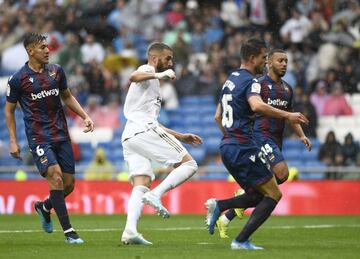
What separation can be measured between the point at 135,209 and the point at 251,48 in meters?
2.40

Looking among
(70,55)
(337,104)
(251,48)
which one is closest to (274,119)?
(251,48)

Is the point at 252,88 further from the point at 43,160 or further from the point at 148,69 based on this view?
the point at 43,160

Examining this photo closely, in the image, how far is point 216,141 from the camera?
25656 millimetres

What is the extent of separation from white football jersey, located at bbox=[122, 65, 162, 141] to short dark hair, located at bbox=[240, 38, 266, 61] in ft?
4.64

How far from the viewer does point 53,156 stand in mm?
13289

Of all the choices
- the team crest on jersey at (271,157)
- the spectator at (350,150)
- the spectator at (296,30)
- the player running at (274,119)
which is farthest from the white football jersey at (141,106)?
the spectator at (296,30)

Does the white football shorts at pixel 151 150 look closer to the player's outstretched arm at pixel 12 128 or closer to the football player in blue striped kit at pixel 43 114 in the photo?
the football player in blue striped kit at pixel 43 114

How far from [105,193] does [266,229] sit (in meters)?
7.65

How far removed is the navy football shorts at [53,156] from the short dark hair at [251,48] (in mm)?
2743

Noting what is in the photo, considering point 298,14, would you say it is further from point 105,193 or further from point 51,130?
point 51,130

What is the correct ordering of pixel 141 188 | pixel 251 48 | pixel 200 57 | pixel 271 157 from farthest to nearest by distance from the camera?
pixel 200 57
pixel 271 157
pixel 141 188
pixel 251 48

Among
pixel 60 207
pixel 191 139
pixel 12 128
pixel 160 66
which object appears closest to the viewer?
pixel 160 66

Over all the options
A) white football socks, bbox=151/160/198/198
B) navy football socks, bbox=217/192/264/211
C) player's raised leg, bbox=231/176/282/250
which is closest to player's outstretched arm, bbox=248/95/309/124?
player's raised leg, bbox=231/176/282/250

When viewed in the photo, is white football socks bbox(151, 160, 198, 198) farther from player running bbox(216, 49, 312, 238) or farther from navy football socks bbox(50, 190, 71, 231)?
player running bbox(216, 49, 312, 238)
